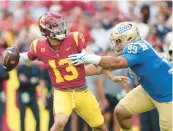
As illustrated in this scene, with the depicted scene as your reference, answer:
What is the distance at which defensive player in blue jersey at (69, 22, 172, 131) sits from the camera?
7469 mm

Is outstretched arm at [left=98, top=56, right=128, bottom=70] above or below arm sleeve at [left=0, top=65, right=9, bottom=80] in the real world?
above

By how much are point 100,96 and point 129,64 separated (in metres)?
2.72

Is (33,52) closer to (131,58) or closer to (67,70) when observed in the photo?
(67,70)

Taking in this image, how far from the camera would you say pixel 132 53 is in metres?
7.46

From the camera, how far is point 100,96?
10133mm

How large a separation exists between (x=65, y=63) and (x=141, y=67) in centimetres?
102

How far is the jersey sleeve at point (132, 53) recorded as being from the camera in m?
7.46

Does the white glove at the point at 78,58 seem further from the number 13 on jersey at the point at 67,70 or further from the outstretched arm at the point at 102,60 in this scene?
the number 13 on jersey at the point at 67,70

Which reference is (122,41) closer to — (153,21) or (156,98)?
(156,98)

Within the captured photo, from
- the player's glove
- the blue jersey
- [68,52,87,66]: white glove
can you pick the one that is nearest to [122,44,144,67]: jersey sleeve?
the blue jersey

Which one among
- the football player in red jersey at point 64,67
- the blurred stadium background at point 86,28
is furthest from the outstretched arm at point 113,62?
the blurred stadium background at point 86,28

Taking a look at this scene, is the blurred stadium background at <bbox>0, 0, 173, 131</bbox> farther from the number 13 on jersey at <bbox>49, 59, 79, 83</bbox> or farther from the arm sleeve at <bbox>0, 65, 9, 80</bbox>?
the number 13 on jersey at <bbox>49, 59, 79, 83</bbox>

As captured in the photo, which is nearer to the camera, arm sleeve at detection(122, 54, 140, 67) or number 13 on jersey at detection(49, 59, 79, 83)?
arm sleeve at detection(122, 54, 140, 67)

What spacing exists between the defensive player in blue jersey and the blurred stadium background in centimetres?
187
